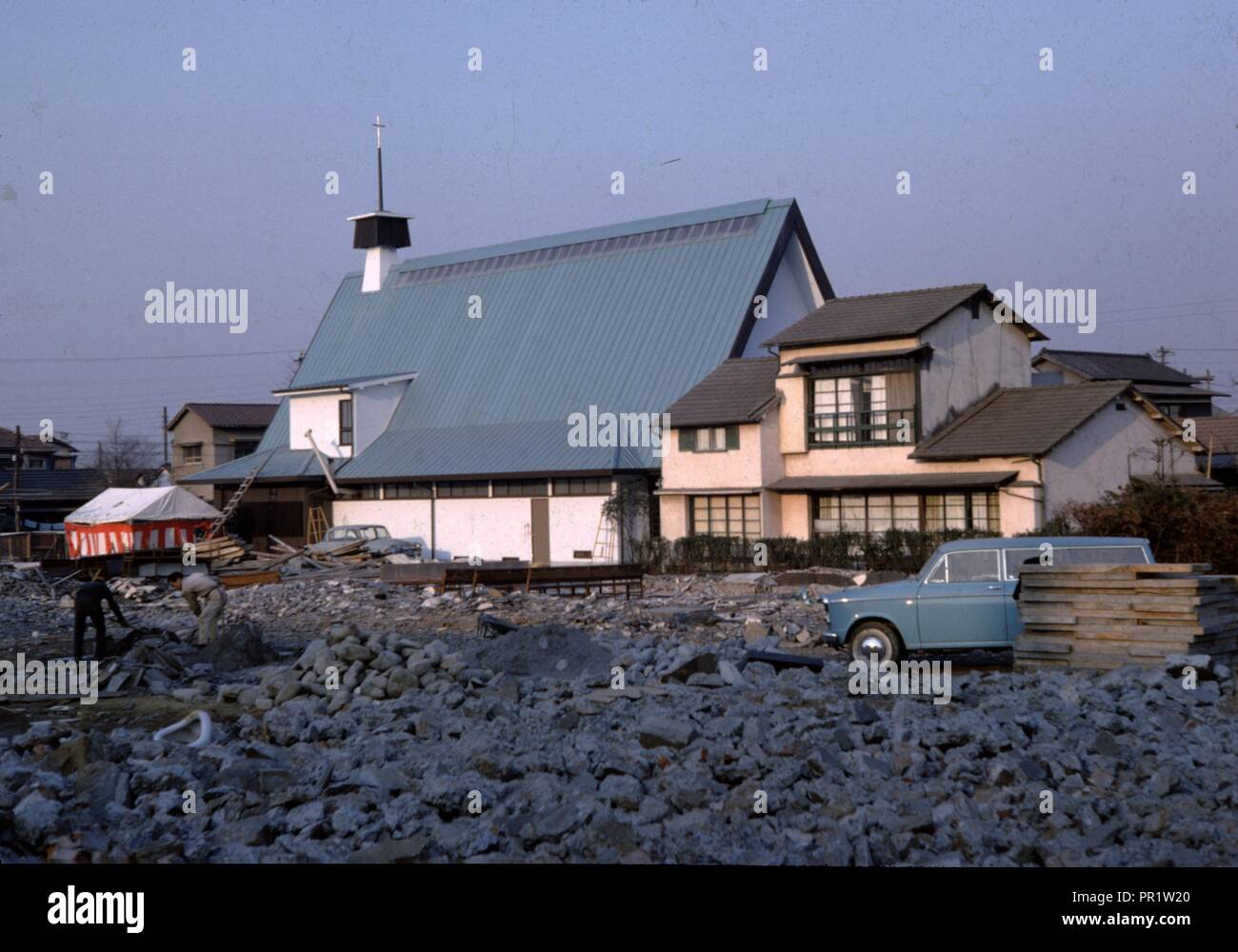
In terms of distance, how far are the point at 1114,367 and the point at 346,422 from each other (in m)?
33.3

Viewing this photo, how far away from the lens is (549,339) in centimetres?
4531

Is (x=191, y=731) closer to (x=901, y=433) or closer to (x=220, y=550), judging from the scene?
(x=901, y=433)

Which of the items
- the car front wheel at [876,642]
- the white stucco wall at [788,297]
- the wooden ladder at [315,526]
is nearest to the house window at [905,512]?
the white stucco wall at [788,297]

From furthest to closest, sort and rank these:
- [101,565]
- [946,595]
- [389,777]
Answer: [101,565] → [946,595] → [389,777]

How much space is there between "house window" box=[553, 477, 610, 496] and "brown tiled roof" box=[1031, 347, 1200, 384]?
24.1 meters

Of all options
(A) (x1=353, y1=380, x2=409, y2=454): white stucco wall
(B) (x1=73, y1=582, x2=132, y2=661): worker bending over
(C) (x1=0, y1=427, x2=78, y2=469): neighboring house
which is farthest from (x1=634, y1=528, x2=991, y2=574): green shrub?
(C) (x1=0, y1=427, x2=78, y2=469): neighboring house

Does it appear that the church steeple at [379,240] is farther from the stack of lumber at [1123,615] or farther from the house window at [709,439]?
the stack of lumber at [1123,615]

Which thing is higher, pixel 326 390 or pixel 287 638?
pixel 326 390

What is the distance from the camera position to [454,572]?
28.9 m

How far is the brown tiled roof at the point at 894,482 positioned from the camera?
31094mm

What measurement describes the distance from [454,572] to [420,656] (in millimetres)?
13548

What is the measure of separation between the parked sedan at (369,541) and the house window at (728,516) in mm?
9658
